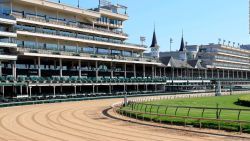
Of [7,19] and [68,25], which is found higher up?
[68,25]

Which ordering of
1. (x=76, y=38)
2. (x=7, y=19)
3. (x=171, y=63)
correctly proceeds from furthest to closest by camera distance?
(x=171, y=63), (x=76, y=38), (x=7, y=19)

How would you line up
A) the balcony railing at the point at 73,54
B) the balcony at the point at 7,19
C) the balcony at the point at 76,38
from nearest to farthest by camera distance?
the balcony at the point at 7,19 < the balcony railing at the point at 73,54 < the balcony at the point at 76,38

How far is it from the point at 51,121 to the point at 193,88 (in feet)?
270

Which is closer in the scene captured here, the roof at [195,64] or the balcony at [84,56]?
the balcony at [84,56]

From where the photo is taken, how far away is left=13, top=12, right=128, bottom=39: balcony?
6712 centimetres

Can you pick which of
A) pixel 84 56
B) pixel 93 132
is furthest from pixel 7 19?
pixel 93 132

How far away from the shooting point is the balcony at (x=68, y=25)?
67125 mm

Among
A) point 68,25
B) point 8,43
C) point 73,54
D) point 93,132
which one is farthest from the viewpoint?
point 68,25

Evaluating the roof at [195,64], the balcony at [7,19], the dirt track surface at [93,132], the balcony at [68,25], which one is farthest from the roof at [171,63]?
the dirt track surface at [93,132]

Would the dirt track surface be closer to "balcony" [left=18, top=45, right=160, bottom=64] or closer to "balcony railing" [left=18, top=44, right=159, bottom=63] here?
"balcony railing" [left=18, top=44, right=159, bottom=63]

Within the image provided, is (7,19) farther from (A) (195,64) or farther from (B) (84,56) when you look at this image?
(A) (195,64)

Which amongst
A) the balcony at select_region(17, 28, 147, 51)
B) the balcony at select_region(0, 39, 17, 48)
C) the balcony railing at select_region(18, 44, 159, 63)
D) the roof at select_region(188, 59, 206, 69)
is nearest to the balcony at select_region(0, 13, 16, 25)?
the balcony at select_region(0, 39, 17, 48)

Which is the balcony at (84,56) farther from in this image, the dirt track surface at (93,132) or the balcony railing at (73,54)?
the dirt track surface at (93,132)

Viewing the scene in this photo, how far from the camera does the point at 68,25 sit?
249 ft
